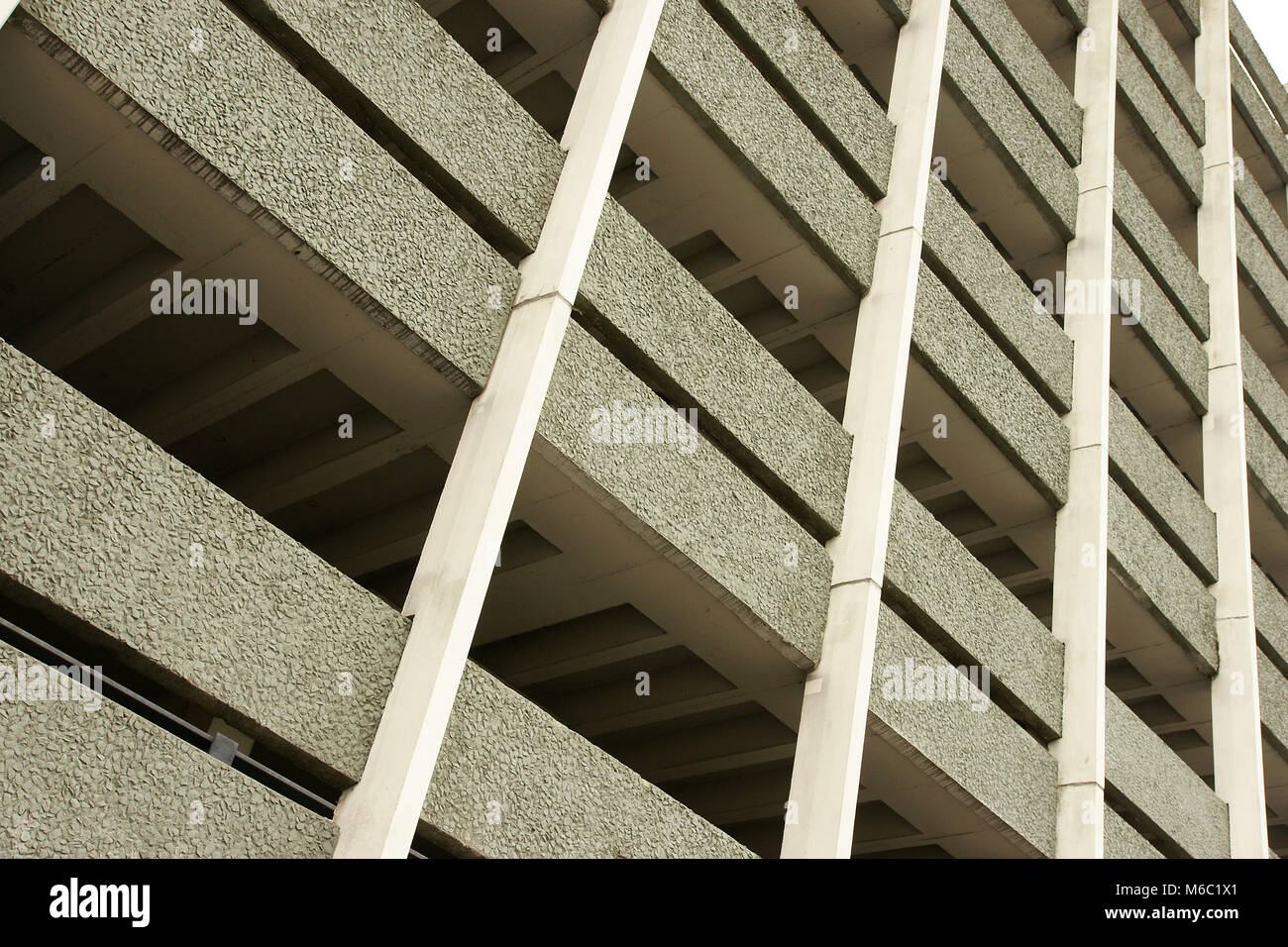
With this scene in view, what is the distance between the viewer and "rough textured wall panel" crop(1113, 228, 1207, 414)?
1514cm

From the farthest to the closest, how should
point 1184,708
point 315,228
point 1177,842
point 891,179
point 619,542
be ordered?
point 1184,708
point 1177,842
point 891,179
point 619,542
point 315,228

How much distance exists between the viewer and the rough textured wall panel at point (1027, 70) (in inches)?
540

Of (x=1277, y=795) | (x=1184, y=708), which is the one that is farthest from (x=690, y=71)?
(x=1277, y=795)

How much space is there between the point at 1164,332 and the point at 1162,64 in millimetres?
4392

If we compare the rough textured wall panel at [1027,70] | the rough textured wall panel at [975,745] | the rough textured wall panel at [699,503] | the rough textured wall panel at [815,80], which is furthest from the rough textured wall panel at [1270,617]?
the rough textured wall panel at [699,503]

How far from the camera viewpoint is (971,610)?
10.8 metres

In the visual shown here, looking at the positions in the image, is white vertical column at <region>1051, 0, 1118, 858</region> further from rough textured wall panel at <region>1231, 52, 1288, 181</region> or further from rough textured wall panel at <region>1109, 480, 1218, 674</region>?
rough textured wall panel at <region>1231, 52, 1288, 181</region>

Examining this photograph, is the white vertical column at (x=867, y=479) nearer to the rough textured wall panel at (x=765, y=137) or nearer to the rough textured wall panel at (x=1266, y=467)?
the rough textured wall panel at (x=765, y=137)

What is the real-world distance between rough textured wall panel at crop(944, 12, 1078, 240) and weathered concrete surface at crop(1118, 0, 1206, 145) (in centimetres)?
376

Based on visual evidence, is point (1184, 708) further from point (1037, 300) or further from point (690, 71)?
point (690, 71)

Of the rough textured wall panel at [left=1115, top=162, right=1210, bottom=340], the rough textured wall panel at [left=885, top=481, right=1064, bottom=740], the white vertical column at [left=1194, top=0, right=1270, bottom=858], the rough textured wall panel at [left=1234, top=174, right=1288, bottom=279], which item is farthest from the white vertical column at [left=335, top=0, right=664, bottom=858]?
the rough textured wall panel at [left=1234, top=174, right=1288, bottom=279]

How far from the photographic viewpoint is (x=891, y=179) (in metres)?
11.6

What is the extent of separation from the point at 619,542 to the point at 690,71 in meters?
3.49

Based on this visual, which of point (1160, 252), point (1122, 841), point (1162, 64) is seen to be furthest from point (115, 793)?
point (1162, 64)
